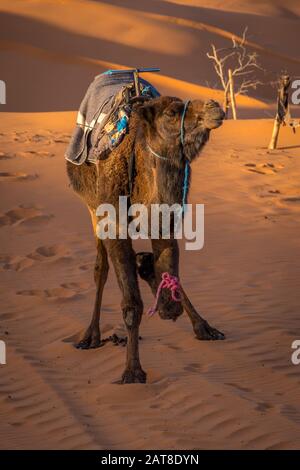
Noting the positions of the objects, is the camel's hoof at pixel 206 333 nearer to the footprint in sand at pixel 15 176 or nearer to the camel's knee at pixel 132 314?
the camel's knee at pixel 132 314

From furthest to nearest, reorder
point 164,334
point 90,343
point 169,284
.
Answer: point 164,334, point 90,343, point 169,284

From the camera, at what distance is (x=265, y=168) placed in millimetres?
15156

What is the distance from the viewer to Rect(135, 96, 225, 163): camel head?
16.8 feet

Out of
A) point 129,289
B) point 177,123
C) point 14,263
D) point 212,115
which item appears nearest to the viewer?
point 212,115

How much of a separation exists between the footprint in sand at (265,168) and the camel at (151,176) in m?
8.33

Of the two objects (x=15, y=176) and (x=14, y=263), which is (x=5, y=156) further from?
(x=14, y=263)

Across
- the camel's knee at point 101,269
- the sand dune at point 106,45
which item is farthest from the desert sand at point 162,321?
the sand dune at point 106,45

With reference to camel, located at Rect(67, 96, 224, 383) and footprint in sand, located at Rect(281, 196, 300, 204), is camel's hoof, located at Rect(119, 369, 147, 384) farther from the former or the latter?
footprint in sand, located at Rect(281, 196, 300, 204)

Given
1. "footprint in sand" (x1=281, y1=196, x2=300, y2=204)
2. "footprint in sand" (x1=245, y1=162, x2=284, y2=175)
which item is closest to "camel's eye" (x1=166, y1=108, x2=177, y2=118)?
"footprint in sand" (x1=281, y1=196, x2=300, y2=204)

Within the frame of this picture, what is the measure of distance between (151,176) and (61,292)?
372 centimetres

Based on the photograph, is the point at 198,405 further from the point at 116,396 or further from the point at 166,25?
the point at 166,25

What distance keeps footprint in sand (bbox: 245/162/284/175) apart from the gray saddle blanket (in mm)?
7833

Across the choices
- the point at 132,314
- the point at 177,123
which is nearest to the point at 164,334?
the point at 132,314
